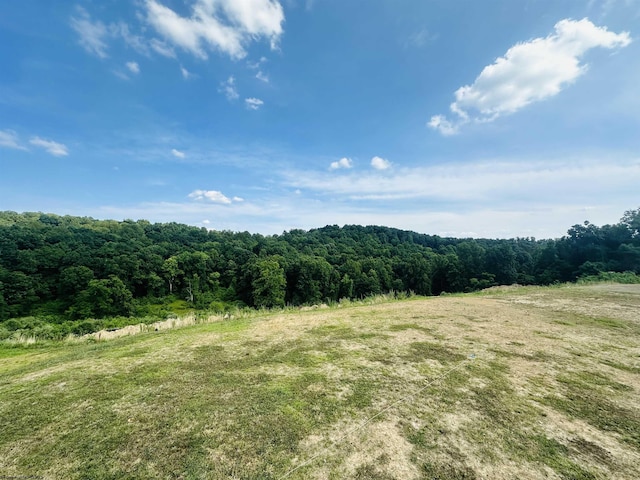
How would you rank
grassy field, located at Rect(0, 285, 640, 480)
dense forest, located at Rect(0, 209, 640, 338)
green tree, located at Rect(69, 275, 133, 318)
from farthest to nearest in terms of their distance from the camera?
dense forest, located at Rect(0, 209, 640, 338) < green tree, located at Rect(69, 275, 133, 318) < grassy field, located at Rect(0, 285, 640, 480)

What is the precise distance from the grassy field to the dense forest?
31832 millimetres

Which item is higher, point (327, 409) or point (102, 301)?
point (327, 409)

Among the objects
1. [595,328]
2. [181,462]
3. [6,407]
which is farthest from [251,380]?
[595,328]

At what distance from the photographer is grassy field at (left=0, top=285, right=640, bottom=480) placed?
220 centimetres

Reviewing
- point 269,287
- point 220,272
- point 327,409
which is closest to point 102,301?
point 220,272

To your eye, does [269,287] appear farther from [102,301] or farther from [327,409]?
[327,409]

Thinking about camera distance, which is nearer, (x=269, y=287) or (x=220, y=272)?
(x=269, y=287)

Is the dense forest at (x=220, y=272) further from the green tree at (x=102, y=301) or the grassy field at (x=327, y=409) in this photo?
the grassy field at (x=327, y=409)

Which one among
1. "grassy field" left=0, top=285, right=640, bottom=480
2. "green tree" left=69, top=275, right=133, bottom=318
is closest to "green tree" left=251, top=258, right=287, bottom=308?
"green tree" left=69, top=275, right=133, bottom=318

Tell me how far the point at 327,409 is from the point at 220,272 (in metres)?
58.6

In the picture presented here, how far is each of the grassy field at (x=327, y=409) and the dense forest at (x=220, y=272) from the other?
31.8m

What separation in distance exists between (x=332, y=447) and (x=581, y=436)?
7.87 feet

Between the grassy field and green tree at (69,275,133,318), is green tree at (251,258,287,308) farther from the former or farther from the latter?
the grassy field

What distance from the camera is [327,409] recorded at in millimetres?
2984
